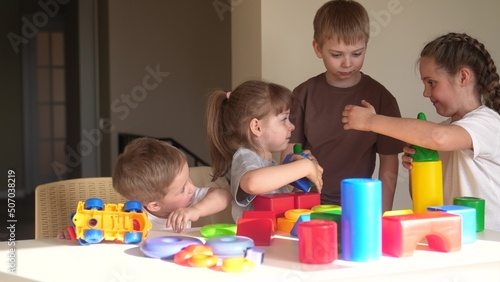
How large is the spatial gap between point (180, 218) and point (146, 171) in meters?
0.19

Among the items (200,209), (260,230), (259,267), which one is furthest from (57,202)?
(259,267)

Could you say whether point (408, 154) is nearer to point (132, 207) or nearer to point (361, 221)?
point (361, 221)

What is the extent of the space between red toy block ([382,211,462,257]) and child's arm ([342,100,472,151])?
0.39m

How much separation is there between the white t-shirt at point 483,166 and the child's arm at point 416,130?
53 mm

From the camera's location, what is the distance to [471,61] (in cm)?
205

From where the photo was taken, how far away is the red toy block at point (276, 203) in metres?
1.67

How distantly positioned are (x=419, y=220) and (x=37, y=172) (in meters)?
6.85

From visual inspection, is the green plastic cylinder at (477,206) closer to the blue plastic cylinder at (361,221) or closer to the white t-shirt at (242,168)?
the blue plastic cylinder at (361,221)

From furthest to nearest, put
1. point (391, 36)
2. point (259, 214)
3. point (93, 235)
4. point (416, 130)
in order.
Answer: point (391, 36), point (416, 130), point (259, 214), point (93, 235)

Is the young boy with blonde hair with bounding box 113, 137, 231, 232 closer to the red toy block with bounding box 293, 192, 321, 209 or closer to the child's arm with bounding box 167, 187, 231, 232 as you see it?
the child's arm with bounding box 167, 187, 231, 232

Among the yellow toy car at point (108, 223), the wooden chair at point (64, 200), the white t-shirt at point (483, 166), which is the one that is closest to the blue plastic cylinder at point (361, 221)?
the yellow toy car at point (108, 223)

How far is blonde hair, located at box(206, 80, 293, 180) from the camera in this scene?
196cm

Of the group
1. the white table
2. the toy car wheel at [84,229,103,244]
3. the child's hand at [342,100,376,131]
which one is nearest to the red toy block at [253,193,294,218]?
the white table

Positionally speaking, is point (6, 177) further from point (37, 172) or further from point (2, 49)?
point (2, 49)
